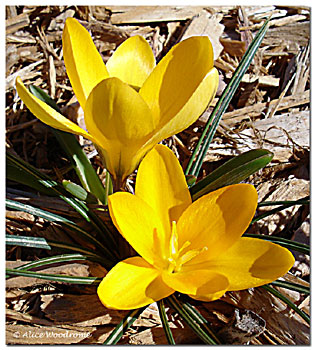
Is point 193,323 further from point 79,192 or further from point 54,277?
point 79,192

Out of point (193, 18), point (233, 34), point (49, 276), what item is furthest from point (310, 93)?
point (49, 276)

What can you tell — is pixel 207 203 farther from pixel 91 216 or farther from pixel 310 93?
pixel 310 93

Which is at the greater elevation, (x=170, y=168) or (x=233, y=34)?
(x=233, y=34)

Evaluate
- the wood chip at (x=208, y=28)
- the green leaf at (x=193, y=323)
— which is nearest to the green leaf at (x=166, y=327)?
the green leaf at (x=193, y=323)

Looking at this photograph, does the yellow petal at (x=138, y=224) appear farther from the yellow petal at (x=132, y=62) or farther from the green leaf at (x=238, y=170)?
the yellow petal at (x=132, y=62)

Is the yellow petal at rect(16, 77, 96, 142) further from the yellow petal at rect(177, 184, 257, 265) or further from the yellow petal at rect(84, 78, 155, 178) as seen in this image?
the yellow petal at rect(177, 184, 257, 265)

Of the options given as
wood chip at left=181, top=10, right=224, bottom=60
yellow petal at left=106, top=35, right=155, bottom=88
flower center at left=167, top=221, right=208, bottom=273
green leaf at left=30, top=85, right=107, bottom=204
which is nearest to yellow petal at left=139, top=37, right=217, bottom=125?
yellow petal at left=106, top=35, right=155, bottom=88
